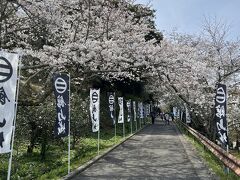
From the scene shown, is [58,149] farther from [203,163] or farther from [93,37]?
[203,163]

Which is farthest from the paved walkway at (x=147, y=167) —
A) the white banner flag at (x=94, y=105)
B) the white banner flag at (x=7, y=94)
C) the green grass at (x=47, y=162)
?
the white banner flag at (x=7, y=94)

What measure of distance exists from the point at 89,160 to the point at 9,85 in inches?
287

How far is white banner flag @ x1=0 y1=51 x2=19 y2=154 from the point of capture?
6742 millimetres

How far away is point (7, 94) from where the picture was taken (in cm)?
691

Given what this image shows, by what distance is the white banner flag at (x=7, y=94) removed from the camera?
6.74m

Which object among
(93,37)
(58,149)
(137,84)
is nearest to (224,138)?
(93,37)

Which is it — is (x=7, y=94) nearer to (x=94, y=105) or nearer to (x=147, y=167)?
(x=147, y=167)

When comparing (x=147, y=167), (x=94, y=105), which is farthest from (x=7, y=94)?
(x=94, y=105)

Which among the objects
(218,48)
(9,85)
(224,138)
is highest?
(218,48)

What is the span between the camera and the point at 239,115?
26.6 meters

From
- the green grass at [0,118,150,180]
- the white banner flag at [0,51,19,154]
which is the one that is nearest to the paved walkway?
the green grass at [0,118,150,180]

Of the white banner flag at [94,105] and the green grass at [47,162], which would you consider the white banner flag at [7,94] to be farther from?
the white banner flag at [94,105]

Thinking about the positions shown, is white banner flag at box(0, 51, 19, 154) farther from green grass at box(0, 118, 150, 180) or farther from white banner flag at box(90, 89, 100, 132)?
white banner flag at box(90, 89, 100, 132)

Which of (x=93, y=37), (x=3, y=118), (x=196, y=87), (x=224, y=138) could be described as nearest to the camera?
(x=3, y=118)
